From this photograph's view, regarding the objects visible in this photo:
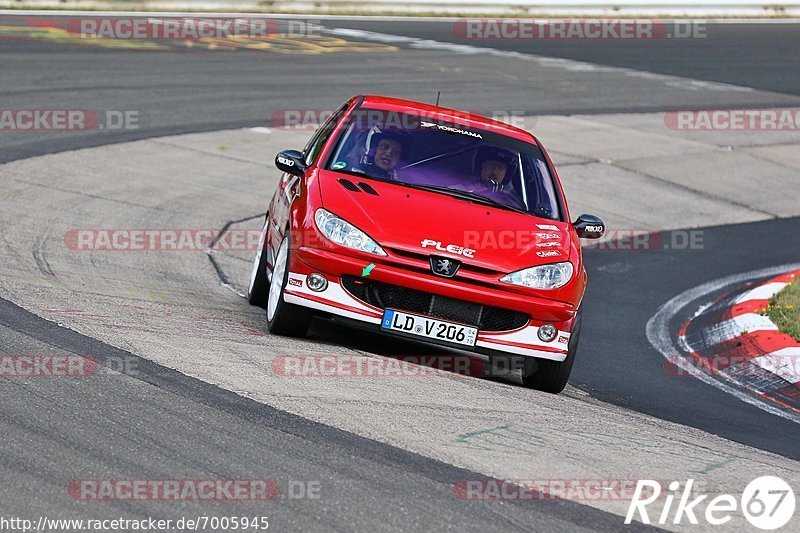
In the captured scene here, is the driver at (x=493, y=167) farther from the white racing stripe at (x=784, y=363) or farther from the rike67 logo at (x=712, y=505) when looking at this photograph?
the rike67 logo at (x=712, y=505)

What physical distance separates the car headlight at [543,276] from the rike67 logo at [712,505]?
2.13 meters

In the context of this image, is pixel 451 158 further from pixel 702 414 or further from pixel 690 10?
pixel 690 10

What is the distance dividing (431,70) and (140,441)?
18358mm

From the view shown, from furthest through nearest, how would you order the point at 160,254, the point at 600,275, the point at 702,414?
the point at 600,275, the point at 160,254, the point at 702,414

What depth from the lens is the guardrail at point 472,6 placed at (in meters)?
27.0

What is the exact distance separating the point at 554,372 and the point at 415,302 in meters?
1.00

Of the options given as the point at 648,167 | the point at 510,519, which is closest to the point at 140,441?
the point at 510,519

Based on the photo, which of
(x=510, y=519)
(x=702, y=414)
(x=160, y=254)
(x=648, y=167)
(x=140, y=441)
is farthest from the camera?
(x=648, y=167)

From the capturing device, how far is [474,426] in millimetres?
5996

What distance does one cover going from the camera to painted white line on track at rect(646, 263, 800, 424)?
815 cm

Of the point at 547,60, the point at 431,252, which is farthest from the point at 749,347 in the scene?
the point at 547,60

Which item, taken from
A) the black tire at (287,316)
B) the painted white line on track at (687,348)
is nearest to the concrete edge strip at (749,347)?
the painted white line on track at (687,348)

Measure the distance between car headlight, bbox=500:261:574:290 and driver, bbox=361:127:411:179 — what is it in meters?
1.26

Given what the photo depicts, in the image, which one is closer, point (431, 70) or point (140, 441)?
point (140, 441)
